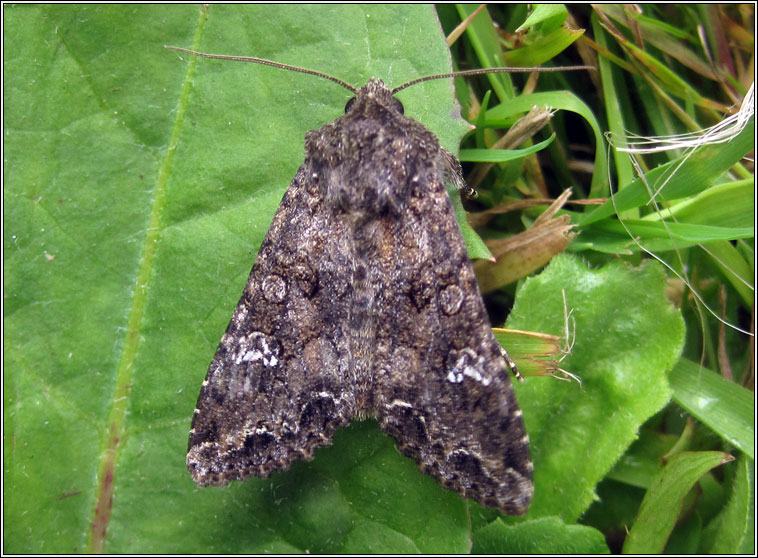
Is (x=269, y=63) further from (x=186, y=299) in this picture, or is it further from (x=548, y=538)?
(x=548, y=538)

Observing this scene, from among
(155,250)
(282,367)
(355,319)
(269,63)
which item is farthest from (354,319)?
(269,63)

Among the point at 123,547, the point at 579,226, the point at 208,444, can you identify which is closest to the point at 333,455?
the point at 208,444

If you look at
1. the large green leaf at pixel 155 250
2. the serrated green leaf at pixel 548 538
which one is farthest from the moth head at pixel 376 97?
the serrated green leaf at pixel 548 538

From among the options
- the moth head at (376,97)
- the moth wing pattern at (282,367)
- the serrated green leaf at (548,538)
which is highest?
the moth head at (376,97)

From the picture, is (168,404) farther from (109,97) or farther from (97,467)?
(109,97)

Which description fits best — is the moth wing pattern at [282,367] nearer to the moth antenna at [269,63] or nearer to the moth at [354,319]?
the moth at [354,319]
